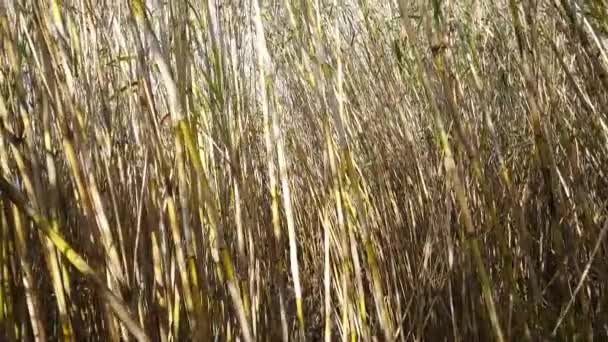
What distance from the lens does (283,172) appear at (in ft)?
3.24

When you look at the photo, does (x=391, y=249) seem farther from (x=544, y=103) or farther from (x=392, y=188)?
(x=544, y=103)

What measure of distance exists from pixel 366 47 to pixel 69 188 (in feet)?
3.15

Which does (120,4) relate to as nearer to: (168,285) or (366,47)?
(168,285)

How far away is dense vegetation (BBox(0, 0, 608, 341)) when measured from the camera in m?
0.85

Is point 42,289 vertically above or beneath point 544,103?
beneath

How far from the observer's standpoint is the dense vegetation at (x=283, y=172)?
849 millimetres

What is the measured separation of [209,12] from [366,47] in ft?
2.99

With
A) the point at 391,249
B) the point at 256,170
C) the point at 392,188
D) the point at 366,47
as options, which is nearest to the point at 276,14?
the point at 366,47

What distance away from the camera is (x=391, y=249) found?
1.57 meters

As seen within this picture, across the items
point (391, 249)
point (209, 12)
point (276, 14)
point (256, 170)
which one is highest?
point (276, 14)

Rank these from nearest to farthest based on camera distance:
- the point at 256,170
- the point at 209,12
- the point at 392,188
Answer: the point at 209,12
the point at 392,188
the point at 256,170

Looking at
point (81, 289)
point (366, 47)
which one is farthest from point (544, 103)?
point (81, 289)

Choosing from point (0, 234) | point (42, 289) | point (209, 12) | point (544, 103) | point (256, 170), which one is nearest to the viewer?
point (0, 234)

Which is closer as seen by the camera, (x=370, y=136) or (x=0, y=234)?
(x=0, y=234)
